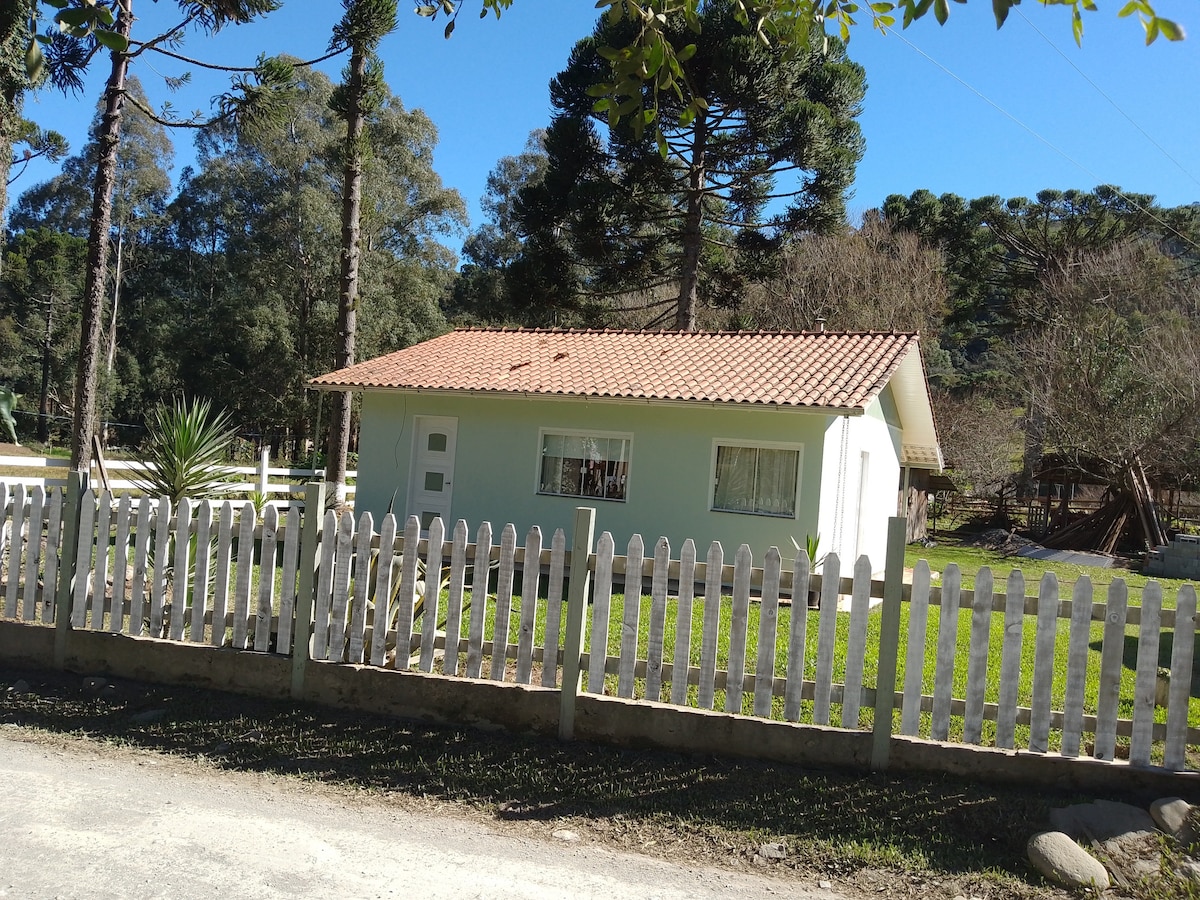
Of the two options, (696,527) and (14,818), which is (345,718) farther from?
(696,527)

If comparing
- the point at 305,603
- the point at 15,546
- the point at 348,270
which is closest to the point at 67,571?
the point at 15,546

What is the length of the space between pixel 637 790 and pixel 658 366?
1113 cm

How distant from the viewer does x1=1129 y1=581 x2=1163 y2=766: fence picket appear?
452 centimetres

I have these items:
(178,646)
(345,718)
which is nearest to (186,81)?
(178,646)

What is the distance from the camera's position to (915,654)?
4.82 meters

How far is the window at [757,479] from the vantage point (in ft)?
45.2

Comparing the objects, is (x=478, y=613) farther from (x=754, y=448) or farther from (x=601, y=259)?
(x=601, y=259)

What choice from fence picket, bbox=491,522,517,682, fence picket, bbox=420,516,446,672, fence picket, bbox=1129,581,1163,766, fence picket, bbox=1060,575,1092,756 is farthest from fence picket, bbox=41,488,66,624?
fence picket, bbox=1129,581,1163,766

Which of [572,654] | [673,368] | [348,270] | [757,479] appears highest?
[348,270]

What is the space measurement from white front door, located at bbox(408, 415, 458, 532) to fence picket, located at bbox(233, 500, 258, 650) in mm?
9801

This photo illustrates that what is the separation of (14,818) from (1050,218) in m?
42.7

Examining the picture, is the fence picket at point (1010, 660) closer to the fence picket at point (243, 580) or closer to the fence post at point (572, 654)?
the fence post at point (572, 654)

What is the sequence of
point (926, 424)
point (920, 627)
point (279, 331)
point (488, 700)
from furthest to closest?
point (279, 331) < point (926, 424) < point (488, 700) < point (920, 627)

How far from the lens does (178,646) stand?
6.09 metres
